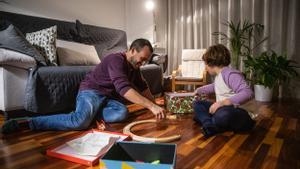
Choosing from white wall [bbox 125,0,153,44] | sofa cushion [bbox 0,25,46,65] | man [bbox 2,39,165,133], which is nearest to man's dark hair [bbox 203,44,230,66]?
man [bbox 2,39,165,133]

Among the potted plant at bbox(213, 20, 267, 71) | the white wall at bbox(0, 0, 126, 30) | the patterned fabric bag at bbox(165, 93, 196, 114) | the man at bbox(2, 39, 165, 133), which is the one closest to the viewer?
the man at bbox(2, 39, 165, 133)

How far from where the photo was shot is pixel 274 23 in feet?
9.87

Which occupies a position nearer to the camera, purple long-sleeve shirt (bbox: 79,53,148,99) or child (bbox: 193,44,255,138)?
child (bbox: 193,44,255,138)

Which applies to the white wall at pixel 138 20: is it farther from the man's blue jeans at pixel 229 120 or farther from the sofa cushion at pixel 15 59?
the man's blue jeans at pixel 229 120

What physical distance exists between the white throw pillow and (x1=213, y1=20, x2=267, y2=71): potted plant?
1.88m

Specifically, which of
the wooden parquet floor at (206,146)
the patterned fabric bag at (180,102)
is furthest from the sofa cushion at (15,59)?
the patterned fabric bag at (180,102)

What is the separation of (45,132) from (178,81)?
2.02 m

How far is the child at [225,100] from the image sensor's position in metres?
1.43

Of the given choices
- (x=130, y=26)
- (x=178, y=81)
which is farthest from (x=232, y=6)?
(x=130, y=26)

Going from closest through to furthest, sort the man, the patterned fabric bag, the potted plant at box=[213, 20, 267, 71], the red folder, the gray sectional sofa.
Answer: the red folder < the man < the gray sectional sofa < the patterned fabric bag < the potted plant at box=[213, 20, 267, 71]

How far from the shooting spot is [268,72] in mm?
2672

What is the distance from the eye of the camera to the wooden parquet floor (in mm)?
1063

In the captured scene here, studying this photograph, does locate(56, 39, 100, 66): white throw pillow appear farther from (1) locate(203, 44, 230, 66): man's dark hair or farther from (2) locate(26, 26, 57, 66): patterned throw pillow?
(1) locate(203, 44, 230, 66): man's dark hair

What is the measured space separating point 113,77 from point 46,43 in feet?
3.15
